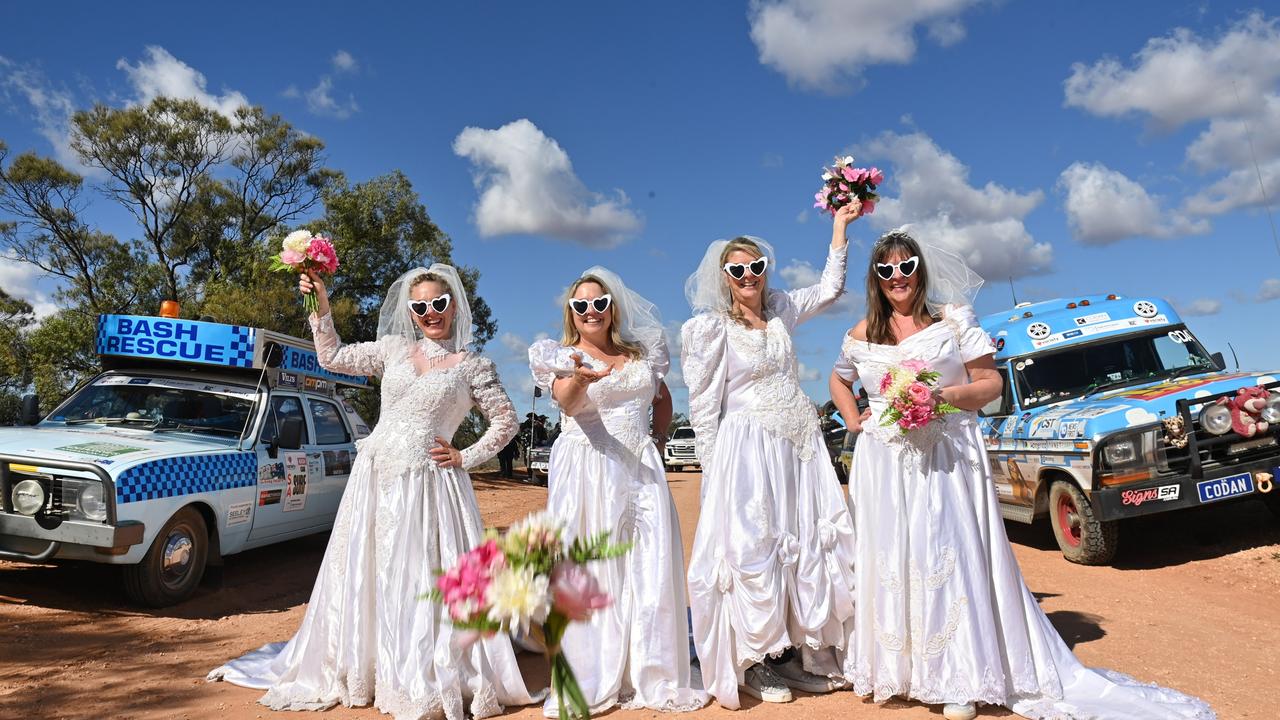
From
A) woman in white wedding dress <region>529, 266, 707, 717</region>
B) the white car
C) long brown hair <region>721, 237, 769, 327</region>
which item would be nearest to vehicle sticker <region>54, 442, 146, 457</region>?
woman in white wedding dress <region>529, 266, 707, 717</region>

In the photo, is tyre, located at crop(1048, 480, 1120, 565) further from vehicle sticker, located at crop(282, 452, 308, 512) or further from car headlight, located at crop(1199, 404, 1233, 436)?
vehicle sticker, located at crop(282, 452, 308, 512)

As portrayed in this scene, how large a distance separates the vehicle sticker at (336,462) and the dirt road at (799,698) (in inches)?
43.9

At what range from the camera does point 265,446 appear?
7.90 m

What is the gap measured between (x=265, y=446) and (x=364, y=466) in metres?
3.68

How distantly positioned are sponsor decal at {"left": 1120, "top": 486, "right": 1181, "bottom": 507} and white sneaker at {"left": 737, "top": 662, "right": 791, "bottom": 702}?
4.23 metres

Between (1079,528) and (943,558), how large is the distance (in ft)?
15.1

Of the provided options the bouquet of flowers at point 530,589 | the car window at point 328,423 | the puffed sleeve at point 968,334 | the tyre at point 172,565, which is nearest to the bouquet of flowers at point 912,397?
the puffed sleeve at point 968,334

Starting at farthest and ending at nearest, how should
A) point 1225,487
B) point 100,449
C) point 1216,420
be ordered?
point 1216,420 < point 1225,487 < point 100,449

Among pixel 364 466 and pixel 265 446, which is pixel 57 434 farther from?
pixel 364 466

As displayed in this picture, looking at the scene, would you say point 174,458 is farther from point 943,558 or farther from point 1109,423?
point 1109,423

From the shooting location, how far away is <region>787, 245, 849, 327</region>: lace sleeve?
4.97 meters

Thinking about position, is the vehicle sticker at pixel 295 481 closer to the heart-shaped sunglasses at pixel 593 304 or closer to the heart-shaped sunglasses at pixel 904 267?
the heart-shaped sunglasses at pixel 593 304

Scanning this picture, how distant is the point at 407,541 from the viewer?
4602 mm

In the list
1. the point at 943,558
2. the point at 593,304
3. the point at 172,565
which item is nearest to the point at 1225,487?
the point at 943,558
